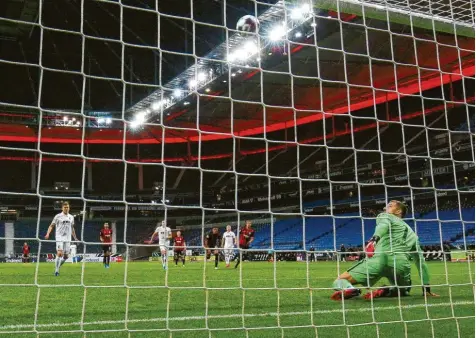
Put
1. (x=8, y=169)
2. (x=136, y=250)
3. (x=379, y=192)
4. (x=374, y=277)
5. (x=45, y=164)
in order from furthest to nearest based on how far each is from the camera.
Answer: (x=45, y=164)
(x=8, y=169)
(x=136, y=250)
(x=379, y=192)
(x=374, y=277)

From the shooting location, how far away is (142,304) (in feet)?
18.0

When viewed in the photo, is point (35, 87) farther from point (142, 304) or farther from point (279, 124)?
point (142, 304)

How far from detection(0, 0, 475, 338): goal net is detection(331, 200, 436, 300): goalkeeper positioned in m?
0.25

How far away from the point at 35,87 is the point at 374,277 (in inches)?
1058

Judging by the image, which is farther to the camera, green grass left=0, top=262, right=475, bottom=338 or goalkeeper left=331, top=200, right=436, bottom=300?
goalkeeper left=331, top=200, right=436, bottom=300

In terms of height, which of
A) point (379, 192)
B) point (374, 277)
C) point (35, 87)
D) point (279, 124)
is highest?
point (35, 87)

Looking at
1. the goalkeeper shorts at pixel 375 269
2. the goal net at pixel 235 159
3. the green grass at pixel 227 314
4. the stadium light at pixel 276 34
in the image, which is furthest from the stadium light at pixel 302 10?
the goalkeeper shorts at pixel 375 269

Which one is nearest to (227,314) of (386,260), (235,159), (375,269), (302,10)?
(375,269)

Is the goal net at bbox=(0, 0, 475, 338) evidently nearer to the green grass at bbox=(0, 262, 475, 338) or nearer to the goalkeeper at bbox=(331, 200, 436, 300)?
the green grass at bbox=(0, 262, 475, 338)

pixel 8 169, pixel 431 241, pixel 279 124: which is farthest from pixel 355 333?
pixel 8 169

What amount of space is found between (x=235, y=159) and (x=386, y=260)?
5388 mm

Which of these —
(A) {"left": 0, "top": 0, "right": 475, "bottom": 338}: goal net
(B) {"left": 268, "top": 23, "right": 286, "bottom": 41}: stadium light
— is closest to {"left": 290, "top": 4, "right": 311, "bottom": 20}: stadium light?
(A) {"left": 0, "top": 0, "right": 475, "bottom": 338}: goal net

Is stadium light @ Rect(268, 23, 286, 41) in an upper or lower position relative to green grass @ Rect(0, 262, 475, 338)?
upper

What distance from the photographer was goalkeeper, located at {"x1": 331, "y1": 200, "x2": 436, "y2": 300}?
5398 millimetres
